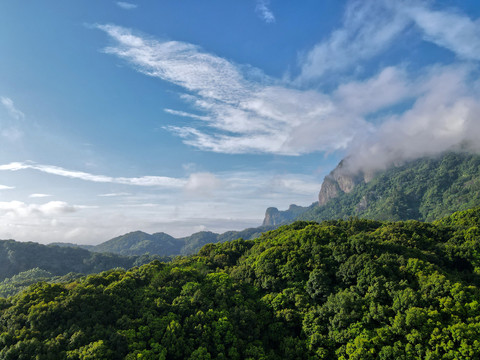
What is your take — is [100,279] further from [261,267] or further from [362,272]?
[362,272]

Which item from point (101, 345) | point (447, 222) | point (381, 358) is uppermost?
point (447, 222)

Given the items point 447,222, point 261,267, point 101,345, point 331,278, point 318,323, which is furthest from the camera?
point 447,222

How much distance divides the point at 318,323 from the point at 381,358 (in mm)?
8164

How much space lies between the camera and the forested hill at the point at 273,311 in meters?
29.6

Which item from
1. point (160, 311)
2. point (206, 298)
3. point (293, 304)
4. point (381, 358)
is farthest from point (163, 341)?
point (381, 358)

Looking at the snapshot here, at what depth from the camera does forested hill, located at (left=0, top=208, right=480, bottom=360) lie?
29.6 metres

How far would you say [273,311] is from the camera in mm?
39406

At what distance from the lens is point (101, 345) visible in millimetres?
28500

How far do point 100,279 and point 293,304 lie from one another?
30847 millimetres

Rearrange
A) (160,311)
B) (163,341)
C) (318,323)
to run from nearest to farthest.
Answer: (163,341)
(318,323)
(160,311)

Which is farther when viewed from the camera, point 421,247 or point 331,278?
point 421,247

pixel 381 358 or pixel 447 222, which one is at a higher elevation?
pixel 447 222

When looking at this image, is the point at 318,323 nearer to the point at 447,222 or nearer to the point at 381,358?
the point at 381,358

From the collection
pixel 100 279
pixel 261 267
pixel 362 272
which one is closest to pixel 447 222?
pixel 362 272
